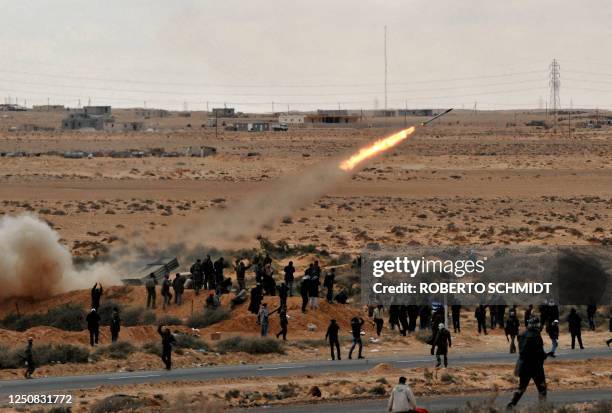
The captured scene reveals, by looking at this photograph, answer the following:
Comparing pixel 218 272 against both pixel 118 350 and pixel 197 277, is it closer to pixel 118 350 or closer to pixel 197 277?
pixel 197 277

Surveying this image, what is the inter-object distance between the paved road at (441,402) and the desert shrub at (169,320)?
1267 cm

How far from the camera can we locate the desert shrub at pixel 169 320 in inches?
1533

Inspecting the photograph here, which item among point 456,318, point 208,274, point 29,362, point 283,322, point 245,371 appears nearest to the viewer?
point 29,362

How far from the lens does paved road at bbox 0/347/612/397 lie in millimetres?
29406

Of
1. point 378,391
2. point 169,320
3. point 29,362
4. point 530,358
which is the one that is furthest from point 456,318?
point 530,358

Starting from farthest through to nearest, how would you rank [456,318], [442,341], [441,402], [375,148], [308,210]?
[308,210] < [375,148] < [456,318] < [442,341] < [441,402]

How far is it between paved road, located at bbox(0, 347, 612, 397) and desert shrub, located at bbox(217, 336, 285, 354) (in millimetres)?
1643

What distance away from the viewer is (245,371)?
3166 centimetres

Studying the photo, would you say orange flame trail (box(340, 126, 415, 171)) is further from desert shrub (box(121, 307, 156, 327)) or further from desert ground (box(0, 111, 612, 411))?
desert shrub (box(121, 307, 156, 327))

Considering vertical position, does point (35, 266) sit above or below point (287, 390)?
above

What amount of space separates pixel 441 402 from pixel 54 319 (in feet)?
56.0

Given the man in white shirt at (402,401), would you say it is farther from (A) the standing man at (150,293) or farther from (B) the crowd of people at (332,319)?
(A) the standing man at (150,293)

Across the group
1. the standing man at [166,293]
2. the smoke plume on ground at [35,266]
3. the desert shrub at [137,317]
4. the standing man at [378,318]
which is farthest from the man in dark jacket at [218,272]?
the smoke plume on ground at [35,266]

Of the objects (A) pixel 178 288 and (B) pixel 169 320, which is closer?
(B) pixel 169 320
